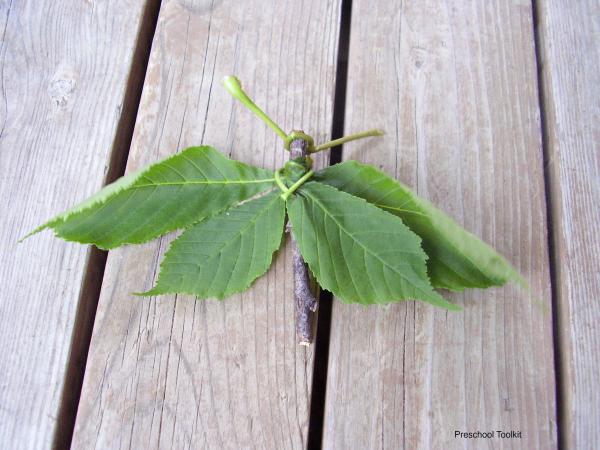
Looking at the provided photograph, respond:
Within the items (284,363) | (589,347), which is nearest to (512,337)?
(589,347)

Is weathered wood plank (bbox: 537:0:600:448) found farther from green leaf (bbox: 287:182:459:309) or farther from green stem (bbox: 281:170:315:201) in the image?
green stem (bbox: 281:170:315:201)

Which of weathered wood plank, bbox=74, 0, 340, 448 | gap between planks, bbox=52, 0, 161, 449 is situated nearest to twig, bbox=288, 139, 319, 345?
weathered wood plank, bbox=74, 0, 340, 448

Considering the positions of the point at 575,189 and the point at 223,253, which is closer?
the point at 223,253

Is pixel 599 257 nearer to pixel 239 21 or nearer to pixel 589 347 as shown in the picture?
pixel 589 347

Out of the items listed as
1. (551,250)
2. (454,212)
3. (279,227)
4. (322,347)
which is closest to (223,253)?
(279,227)

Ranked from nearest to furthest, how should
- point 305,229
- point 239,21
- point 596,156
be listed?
point 305,229
point 596,156
point 239,21

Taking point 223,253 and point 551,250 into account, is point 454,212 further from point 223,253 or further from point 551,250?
point 223,253

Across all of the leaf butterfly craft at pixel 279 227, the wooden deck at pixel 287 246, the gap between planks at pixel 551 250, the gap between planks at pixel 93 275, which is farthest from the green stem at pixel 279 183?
the gap between planks at pixel 551 250
